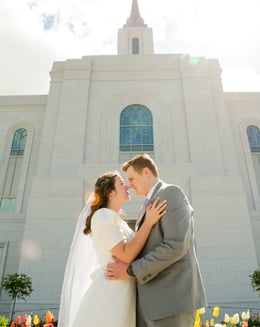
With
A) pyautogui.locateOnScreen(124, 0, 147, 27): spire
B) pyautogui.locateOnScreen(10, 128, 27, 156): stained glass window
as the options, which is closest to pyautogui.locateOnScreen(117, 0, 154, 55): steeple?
pyautogui.locateOnScreen(124, 0, 147, 27): spire

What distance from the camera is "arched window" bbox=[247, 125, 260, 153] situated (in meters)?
12.1

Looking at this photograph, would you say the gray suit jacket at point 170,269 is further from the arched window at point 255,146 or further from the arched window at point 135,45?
the arched window at point 135,45

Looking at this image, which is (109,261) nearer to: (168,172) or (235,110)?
(168,172)

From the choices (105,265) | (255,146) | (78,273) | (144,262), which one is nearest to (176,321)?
(144,262)

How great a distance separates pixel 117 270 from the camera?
6.73 feet

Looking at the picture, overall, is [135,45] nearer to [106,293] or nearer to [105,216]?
[105,216]

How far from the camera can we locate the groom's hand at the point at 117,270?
2043mm

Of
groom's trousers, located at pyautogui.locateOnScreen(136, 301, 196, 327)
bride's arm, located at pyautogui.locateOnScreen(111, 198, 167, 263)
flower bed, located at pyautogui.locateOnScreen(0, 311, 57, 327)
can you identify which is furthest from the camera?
flower bed, located at pyautogui.locateOnScreen(0, 311, 57, 327)

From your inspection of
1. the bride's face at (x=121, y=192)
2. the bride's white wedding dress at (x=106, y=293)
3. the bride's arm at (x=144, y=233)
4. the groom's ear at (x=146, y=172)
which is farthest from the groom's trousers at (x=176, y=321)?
the groom's ear at (x=146, y=172)

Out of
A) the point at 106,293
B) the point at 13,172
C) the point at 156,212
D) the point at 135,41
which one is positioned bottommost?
the point at 106,293

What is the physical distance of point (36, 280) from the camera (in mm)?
8578

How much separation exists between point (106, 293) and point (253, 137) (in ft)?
39.4

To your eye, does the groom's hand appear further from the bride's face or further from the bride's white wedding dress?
the bride's face

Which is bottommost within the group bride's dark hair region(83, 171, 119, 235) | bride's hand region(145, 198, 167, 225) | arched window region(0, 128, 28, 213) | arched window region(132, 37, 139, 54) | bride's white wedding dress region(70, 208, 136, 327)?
bride's white wedding dress region(70, 208, 136, 327)
